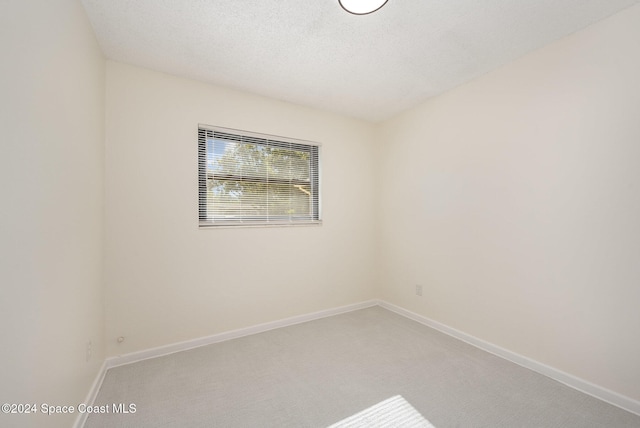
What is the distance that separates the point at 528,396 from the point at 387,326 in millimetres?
1374

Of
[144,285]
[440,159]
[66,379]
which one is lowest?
[66,379]

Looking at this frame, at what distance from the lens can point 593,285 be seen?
1880 mm

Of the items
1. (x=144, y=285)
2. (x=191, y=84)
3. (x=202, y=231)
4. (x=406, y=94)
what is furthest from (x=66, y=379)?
(x=406, y=94)

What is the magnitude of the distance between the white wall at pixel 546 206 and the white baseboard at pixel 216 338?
1.13m

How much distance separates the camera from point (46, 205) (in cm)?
123

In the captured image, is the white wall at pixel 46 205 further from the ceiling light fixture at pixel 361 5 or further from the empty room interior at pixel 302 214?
the ceiling light fixture at pixel 361 5

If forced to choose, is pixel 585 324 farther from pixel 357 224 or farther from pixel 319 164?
pixel 319 164

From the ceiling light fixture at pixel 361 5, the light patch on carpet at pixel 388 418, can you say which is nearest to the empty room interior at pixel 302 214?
the light patch on carpet at pixel 388 418

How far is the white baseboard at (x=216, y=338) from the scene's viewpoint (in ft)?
7.51

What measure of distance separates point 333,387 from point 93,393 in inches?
65.1

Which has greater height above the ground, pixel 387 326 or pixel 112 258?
pixel 112 258

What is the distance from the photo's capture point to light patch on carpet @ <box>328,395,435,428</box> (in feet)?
5.26

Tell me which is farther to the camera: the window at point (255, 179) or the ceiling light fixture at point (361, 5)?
the window at point (255, 179)

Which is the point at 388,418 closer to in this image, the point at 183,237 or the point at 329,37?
the point at 183,237
